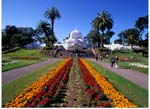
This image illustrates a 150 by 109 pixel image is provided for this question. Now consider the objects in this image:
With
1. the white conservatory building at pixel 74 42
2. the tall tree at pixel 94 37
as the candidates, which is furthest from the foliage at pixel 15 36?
the tall tree at pixel 94 37

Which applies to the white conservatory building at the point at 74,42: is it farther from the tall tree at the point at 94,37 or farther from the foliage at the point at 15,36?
the foliage at the point at 15,36

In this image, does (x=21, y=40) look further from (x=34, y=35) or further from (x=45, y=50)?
(x=45, y=50)

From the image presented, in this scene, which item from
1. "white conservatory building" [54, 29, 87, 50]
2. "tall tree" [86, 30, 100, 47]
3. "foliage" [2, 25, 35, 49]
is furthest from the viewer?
"tall tree" [86, 30, 100, 47]

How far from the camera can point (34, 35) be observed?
97.8m

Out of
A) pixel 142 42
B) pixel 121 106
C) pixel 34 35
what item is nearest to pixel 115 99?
pixel 121 106

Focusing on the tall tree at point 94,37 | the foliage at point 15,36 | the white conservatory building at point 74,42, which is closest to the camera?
the white conservatory building at point 74,42

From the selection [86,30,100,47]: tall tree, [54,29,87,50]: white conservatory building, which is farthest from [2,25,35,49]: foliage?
[86,30,100,47]: tall tree

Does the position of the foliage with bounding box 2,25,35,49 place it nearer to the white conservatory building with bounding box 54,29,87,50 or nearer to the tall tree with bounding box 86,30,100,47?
the white conservatory building with bounding box 54,29,87,50

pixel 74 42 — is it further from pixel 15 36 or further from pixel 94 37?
pixel 15 36

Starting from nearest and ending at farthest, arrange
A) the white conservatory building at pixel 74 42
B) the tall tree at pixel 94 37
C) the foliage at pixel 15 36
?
1. the white conservatory building at pixel 74 42
2. the foliage at pixel 15 36
3. the tall tree at pixel 94 37

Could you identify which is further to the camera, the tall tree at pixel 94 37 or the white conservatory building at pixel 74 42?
the tall tree at pixel 94 37

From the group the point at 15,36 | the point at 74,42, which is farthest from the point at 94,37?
the point at 15,36

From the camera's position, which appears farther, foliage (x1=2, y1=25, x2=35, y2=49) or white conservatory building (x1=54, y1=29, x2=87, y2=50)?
foliage (x1=2, y1=25, x2=35, y2=49)

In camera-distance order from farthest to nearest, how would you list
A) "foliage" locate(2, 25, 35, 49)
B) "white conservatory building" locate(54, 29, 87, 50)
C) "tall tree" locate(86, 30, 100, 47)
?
"tall tree" locate(86, 30, 100, 47), "foliage" locate(2, 25, 35, 49), "white conservatory building" locate(54, 29, 87, 50)
